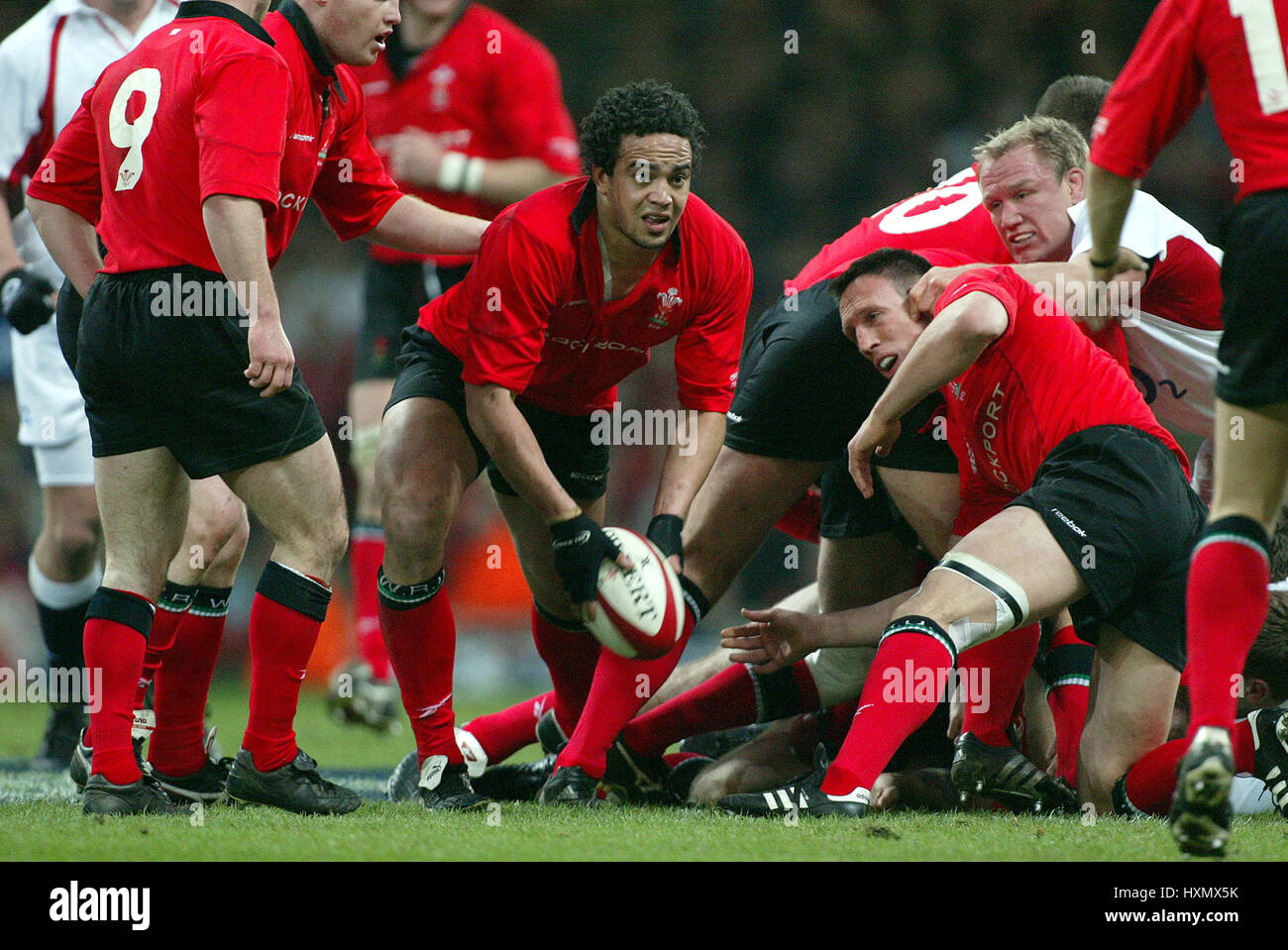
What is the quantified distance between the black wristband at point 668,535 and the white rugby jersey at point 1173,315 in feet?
4.09

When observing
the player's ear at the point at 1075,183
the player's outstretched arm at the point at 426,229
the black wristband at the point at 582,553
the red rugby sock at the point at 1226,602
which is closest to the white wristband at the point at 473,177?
the player's outstretched arm at the point at 426,229

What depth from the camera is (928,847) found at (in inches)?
106

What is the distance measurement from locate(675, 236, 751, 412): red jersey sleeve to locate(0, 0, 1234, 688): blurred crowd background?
164 inches

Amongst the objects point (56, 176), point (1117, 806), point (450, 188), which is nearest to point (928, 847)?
point (1117, 806)

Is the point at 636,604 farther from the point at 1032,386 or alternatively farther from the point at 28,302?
the point at 28,302

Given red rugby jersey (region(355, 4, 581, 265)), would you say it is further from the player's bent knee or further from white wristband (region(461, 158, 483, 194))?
the player's bent knee

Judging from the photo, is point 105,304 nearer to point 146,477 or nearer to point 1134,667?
point 146,477

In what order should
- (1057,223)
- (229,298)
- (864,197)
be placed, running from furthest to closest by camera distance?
(864,197) → (1057,223) → (229,298)

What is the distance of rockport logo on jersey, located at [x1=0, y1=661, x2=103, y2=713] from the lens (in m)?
3.05

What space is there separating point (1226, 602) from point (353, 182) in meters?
2.28

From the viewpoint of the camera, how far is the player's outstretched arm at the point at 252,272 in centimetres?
289

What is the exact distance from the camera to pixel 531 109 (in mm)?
5691

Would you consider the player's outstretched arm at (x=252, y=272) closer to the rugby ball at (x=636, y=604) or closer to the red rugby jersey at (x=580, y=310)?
the red rugby jersey at (x=580, y=310)

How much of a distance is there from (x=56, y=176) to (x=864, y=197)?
6.27 meters
